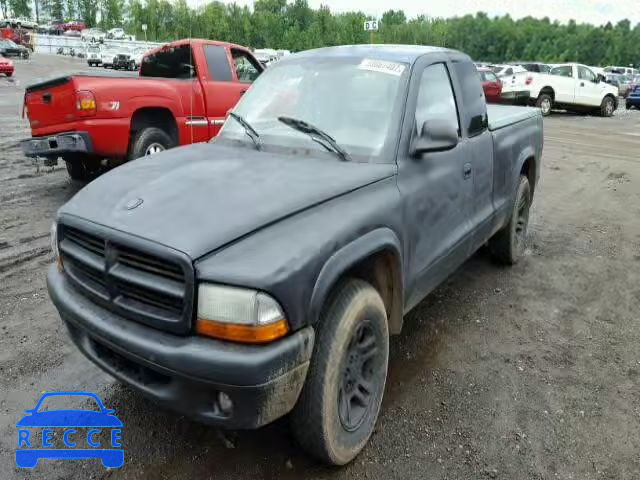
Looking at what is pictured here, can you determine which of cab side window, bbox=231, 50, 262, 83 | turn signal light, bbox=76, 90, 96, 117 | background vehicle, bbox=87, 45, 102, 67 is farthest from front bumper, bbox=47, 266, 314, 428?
background vehicle, bbox=87, 45, 102, 67

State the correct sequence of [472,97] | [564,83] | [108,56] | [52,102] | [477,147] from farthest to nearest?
[108,56]
[564,83]
[52,102]
[472,97]
[477,147]

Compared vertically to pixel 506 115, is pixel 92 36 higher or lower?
higher

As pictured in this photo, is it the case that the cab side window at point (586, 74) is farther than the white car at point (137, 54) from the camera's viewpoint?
No

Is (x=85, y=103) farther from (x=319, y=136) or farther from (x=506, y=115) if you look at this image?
(x=506, y=115)

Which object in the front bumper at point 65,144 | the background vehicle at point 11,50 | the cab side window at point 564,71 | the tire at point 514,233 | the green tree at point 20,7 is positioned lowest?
the tire at point 514,233

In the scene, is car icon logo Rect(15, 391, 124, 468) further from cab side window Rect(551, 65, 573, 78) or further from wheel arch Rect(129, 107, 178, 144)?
cab side window Rect(551, 65, 573, 78)

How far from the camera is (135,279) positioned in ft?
7.30

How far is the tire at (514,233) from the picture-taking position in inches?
194

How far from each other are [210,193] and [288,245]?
1.82 feet

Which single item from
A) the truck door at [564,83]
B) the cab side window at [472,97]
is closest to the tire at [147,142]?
the cab side window at [472,97]

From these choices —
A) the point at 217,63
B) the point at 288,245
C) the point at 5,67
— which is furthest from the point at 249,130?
the point at 5,67

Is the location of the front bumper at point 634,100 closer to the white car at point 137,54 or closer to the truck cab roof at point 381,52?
the truck cab roof at point 381,52

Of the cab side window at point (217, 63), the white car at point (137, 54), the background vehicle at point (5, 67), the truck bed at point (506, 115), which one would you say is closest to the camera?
the truck bed at point (506, 115)

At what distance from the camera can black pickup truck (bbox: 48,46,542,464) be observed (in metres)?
2.08
